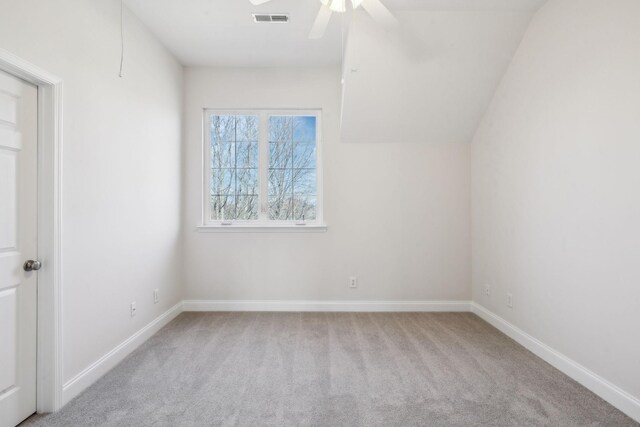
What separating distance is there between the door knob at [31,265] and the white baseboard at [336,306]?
2096mm

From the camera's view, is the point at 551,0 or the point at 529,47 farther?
the point at 529,47

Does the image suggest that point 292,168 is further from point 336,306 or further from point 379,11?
point 379,11

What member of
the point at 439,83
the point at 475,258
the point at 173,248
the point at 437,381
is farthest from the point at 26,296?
the point at 475,258

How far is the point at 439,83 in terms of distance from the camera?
334cm

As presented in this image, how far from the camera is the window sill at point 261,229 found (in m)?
3.89

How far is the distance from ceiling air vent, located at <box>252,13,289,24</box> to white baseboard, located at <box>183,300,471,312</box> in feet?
9.42

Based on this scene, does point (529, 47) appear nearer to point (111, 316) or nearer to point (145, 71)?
point (145, 71)

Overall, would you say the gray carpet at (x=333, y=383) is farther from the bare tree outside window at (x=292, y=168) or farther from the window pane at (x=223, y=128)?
the window pane at (x=223, y=128)

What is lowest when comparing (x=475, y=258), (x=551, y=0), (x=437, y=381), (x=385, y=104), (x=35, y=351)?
(x=437, y=381)

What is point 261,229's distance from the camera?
3908mm

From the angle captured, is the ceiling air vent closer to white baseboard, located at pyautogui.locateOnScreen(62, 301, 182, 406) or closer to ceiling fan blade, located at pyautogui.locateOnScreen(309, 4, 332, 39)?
ceiling fan blade, located at pyautogui.locateOnScreen(309, 4, 332, 39)

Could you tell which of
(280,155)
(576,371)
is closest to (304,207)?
(280,155)

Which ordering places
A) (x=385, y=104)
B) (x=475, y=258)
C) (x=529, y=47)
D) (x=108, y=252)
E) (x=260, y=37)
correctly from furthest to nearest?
1. (x=475, y=258)
2. (x=385, y=104)
3. (x=260, y=37)
4. (x=529, y=47)
5. (x=108, y=252)

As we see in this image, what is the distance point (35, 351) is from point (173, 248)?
5.77 ft
